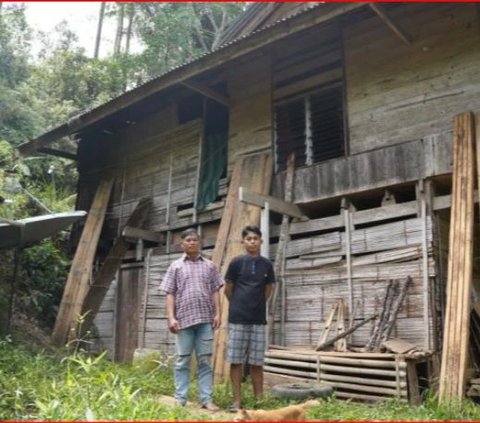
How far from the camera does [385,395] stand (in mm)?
5539

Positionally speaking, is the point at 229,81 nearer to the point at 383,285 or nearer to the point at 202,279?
the point at 383,285

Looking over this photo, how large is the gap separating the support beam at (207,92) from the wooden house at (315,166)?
1.4 inches

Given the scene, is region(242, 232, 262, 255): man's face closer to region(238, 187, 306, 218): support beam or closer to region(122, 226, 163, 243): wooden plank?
region(238, 187, 306, 218): support beam

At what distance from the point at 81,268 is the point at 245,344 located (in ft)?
18.8

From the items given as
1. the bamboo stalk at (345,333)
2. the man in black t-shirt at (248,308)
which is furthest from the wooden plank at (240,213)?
the man in black t-shirt at (248,308)

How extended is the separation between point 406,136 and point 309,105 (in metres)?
1.69

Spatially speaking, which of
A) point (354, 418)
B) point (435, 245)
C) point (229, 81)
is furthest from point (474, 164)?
point (229, 81)

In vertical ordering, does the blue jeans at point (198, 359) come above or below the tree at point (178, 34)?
below

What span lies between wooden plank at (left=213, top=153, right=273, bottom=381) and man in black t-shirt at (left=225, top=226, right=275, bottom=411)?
6.07 ft

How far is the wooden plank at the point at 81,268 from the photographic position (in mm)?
9125

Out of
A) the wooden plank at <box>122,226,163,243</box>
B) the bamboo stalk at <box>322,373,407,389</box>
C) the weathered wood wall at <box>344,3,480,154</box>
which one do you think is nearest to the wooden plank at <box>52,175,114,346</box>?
the wooden plank at <box>122,226,163,243</box>

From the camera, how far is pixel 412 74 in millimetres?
6898

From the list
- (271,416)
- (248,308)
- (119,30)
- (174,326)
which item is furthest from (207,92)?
(119,30)

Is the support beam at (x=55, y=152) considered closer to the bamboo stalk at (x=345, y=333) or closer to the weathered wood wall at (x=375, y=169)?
the weathered wood wall at (x=375, y=169)
